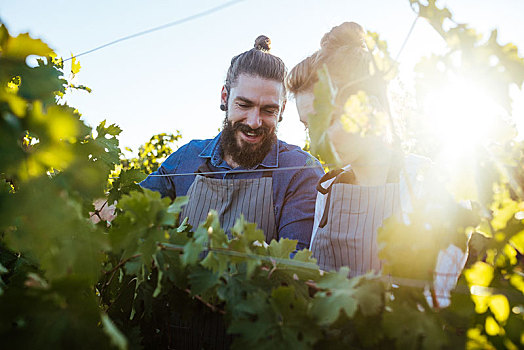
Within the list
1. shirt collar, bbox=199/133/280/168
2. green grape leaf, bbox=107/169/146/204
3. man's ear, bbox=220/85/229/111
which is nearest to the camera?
green grape leaf, bbox=107/169/146/204

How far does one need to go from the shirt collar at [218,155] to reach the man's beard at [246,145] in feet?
0.13

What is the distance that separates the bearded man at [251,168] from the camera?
238cm

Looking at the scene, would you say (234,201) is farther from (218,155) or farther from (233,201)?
(218,155)

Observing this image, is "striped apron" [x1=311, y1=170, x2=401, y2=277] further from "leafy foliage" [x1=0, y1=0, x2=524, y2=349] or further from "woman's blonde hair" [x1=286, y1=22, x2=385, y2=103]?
"leafy foliage" [x1=0, y1=0, x2=524, y2=349]

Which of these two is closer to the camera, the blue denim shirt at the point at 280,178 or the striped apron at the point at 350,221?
the striped apron at the point at 350,221

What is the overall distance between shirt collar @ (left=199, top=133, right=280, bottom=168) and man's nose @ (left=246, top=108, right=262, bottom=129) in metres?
0.21

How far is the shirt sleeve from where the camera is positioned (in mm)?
2195

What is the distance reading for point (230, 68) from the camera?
3170 millimetres

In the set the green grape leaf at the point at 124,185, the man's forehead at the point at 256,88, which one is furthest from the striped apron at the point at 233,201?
the green grape leaf at the point at 124,185

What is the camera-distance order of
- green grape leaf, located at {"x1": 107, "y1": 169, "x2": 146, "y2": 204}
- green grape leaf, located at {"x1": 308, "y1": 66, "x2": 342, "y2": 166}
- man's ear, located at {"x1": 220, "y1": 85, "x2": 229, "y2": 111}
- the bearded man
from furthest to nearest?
man's ear, located at {"x1": 220, "y1": 85, "x2": 229, "y2": 111} → the bearded man → green grape leaf, located at {"x1": 107, "y1": 169, "x2": 146, "y2": 204} → green grape leaf, located at {"x1": 308, "y1": 66, "x2": 342, "y2": 166}

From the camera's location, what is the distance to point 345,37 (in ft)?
5.60

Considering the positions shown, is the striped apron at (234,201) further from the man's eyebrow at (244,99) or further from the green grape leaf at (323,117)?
Result: the green grape leaf at (323,117)

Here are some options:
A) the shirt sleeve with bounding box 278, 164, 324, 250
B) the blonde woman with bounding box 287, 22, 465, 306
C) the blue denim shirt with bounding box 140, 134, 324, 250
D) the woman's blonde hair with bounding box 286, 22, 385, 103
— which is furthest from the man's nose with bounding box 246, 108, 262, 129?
the blonde woman with bounding box 287, 22, 465, 306

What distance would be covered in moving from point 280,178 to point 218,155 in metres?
0.60
